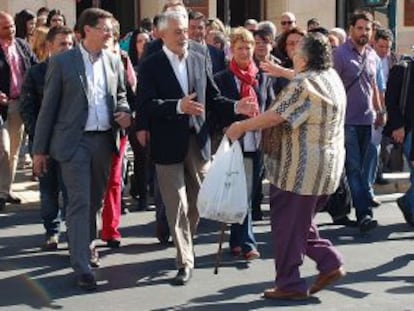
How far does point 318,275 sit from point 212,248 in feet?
5.13

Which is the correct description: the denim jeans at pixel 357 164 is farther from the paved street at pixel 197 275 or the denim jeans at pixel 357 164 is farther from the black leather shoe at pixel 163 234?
the black leather shoe at pixel 163 234

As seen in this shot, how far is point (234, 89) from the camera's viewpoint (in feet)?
24.2

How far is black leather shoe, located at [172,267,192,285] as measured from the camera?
674cm

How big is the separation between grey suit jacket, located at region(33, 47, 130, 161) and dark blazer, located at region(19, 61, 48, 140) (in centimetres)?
85

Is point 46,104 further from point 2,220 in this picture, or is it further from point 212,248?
point 2,220

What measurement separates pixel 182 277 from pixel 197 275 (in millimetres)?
284

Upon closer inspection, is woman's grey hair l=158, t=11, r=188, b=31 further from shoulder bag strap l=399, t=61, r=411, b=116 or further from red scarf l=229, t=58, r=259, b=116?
shoulder bag strap l=399, t=61, r=411, b=116

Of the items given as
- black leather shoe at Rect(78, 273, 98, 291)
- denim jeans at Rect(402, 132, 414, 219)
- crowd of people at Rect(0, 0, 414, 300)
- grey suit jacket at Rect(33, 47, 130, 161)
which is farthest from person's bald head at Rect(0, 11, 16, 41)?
denim jeans at Rect(402, 132, 414, 219)

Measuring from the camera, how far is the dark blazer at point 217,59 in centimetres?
876

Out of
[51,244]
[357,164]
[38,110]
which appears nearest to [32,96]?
[38,110]

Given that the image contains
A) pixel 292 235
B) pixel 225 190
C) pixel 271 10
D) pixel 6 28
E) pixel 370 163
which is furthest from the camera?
pixel 271 10

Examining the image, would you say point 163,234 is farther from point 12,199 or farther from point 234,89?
point 12,199

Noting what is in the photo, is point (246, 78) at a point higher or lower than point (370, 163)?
higher

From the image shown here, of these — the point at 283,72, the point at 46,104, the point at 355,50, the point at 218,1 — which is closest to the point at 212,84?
the point at 283,72
